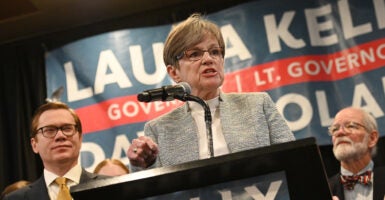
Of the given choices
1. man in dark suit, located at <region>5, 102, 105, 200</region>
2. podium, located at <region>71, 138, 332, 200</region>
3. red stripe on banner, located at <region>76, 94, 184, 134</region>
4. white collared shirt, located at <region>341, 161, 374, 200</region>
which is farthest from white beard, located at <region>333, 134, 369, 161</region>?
podium, located at <region>71, 138, 332, 200</region>

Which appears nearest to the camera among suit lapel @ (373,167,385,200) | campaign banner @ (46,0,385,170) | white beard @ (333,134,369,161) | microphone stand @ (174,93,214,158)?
microphone stand @ (174,93,214,158)

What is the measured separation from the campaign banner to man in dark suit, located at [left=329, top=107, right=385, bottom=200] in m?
0.10

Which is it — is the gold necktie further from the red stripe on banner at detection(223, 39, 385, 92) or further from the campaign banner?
the red stripe on banner at detection(223, 39, 385, 92)

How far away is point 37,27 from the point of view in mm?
4707

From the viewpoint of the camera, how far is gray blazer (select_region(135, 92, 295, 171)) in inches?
66.8

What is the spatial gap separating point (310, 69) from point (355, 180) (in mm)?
831

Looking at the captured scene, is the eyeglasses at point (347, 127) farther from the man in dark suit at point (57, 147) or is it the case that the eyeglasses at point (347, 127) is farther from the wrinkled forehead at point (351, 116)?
the man in dark suit at point (57, 147)

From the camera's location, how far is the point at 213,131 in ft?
5.74

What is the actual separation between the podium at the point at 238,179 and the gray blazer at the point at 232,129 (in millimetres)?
394

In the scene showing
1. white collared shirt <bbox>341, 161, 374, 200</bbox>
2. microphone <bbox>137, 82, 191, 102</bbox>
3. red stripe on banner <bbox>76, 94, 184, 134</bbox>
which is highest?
red stripe on banner <bbox>76, 94, 184, 134</bbox>

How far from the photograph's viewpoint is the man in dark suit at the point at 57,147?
2.60 m

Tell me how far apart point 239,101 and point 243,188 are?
558 mm

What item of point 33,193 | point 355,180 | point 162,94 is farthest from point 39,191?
point 355,180

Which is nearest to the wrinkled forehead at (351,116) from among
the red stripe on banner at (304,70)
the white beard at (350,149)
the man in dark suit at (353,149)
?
the man in dark suit at (353,149)
